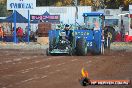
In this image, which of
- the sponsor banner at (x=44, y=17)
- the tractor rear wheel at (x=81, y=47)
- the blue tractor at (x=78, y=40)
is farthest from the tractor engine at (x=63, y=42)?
the sponsor banner at (x=44, y=17)

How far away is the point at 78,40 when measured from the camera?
25953 millimetres

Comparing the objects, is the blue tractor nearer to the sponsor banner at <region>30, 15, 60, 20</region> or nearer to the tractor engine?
the tractor engine

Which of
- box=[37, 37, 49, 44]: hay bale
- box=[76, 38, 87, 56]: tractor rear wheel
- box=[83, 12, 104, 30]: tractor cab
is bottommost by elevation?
box=[37, 37, 49, 44]: hay bale

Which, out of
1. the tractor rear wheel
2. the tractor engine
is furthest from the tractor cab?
the tractor engine

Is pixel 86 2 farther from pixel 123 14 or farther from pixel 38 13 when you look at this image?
pixel 123 14

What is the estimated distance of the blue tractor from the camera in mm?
25516

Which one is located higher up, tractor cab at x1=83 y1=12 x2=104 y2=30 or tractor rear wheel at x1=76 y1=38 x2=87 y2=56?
tractor cab at x1=83 y1=12 x2=104 y2=30

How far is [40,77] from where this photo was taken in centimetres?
1468

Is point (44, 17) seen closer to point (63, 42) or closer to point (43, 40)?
point (43, 40)

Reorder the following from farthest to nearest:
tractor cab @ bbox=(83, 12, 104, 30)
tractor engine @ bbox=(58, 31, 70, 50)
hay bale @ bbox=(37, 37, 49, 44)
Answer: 1. hay bale @ bbox=(37, 37, 49, 44)
2. tractor cab @ bbox=(83, 12, 104, 30)
3. tractor engine @ bbox=(58, 31, 70, 50)

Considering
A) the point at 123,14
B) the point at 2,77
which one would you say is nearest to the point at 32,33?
the point at 123,14

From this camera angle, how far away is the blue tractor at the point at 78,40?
25.5m

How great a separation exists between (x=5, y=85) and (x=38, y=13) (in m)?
38.8

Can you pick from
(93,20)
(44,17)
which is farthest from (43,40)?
(93,20)
